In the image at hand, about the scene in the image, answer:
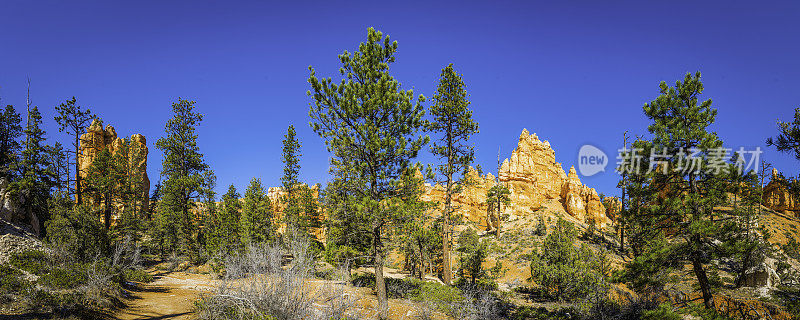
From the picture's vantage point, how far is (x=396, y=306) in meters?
12.2

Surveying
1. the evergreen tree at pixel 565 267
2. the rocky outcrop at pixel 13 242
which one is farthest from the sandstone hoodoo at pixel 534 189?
the rocky outcrop at pixel 13 242

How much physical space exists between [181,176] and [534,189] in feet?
185

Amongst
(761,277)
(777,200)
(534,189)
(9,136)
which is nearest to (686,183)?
(761,277)

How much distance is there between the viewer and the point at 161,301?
41.2 ft

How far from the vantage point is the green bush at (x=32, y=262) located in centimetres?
1058

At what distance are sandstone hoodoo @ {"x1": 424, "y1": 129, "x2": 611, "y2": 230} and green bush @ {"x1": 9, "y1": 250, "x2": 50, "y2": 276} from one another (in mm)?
49875

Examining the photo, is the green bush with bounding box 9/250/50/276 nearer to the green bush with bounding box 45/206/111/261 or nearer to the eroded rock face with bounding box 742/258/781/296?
the green bush with bounding box 45/206/111/261

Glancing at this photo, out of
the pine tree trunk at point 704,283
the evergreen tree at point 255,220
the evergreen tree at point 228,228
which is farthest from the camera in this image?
the evergreen tree at point 255,220

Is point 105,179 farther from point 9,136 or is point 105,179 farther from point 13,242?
point 13,242

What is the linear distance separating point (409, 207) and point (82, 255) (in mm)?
14157

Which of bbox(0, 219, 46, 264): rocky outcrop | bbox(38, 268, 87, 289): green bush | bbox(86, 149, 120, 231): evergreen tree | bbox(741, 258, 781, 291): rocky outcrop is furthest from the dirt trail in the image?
bbox(741, 258, 781, 291): rocky outcrop

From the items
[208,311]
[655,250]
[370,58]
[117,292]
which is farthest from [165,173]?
[655,250]

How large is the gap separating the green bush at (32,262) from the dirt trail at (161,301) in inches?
110

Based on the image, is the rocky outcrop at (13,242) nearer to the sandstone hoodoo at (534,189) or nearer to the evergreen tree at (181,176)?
the evergreen tree at (181,176)
